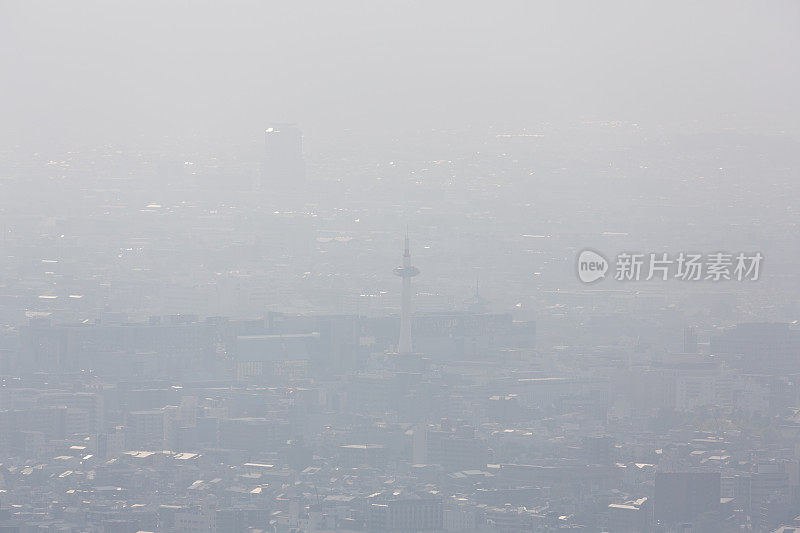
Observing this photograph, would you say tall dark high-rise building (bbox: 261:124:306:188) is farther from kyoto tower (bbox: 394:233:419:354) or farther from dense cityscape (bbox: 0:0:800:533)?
kyoto tower (bbox: 394:233:419:354)

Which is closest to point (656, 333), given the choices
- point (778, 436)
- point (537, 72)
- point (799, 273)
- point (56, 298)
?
point (799, 273)

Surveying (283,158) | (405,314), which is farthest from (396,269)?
(283,158)

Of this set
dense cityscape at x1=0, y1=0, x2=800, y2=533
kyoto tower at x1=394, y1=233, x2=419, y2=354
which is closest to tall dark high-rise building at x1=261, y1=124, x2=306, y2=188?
dense cityscape at x1=0, y1=0, x2=800, y2=533

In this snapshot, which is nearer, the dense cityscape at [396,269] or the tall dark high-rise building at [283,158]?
the dense cityscape at [396,269]

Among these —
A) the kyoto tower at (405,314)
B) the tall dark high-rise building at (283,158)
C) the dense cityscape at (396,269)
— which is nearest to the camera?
the dense cityscape at (396,269)

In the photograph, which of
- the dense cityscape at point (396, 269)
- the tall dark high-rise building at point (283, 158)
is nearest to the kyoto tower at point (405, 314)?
the dense cityscape at point (396, 269)

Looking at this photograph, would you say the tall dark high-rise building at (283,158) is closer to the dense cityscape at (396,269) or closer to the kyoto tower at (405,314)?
the dense cityscape at (396,269)

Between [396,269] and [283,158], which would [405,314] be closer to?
[396,269]

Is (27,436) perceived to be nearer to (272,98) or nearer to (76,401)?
(76,401)
